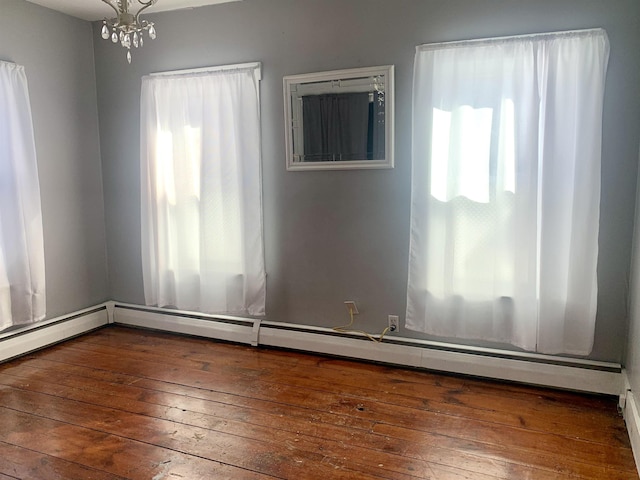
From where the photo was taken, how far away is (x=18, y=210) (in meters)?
3.40

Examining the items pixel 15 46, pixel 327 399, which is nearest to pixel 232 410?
pixel 327 399

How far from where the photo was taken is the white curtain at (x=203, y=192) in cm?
349

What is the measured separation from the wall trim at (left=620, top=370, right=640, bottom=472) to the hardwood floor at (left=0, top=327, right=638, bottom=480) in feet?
0.14

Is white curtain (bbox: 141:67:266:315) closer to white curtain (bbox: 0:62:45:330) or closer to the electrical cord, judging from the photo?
the electrical cord

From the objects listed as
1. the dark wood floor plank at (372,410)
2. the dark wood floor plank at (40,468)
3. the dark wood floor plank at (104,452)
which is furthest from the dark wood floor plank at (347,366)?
the dark wood floor plank at (40,468)

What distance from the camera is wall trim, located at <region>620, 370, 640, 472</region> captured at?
224 centimetres

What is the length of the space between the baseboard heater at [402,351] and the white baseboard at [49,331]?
0.22 m

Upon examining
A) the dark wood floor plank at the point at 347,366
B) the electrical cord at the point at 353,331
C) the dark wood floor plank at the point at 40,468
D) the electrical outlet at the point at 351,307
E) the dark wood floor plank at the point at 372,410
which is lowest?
the dark wood floor plank at the point at 40,468

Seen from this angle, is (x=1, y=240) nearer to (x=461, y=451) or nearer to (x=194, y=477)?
(x=194, y=477)

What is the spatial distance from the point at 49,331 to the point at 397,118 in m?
2.93

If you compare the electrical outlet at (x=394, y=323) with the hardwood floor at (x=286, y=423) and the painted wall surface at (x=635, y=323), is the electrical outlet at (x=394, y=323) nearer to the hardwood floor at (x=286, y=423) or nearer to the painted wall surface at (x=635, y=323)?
the hardwood floor at (x=286, y=423)

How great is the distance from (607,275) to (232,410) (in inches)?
85.5

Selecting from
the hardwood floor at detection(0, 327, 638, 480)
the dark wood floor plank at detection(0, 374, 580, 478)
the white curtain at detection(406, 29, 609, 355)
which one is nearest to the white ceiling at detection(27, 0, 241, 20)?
the white curtain at detection(406, 29, 609, 355)

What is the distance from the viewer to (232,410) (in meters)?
2.73
